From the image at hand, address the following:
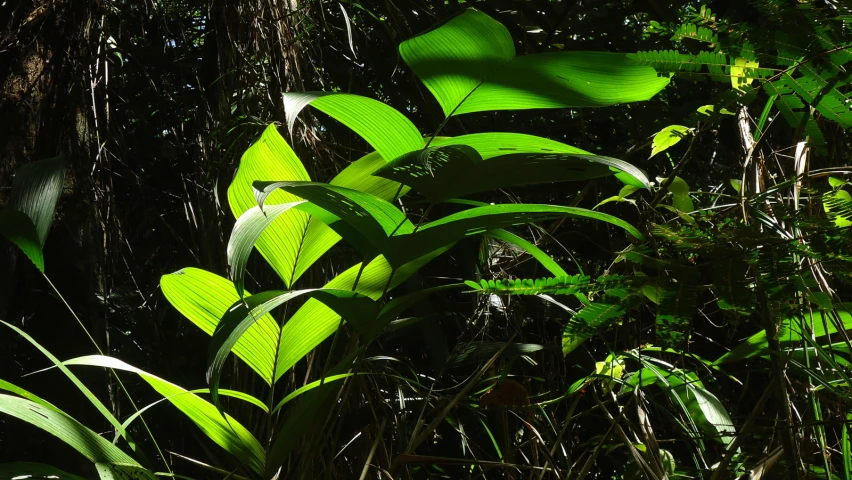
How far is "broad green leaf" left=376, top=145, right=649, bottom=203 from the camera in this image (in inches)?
21.5

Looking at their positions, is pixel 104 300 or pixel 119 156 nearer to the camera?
pixel 104 300

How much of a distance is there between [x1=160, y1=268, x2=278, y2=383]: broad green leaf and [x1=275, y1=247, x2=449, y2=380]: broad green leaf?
0.06 ft

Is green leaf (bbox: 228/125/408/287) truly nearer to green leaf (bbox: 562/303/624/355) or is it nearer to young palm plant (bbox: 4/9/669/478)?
young palm plant (bbox: 4/9/669/478)

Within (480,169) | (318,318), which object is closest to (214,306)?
(318,318)

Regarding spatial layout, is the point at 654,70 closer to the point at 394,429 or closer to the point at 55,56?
the point at 394,429

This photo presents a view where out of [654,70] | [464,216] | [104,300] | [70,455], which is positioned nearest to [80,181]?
[104,300]

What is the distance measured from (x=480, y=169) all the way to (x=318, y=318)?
25 centimetres

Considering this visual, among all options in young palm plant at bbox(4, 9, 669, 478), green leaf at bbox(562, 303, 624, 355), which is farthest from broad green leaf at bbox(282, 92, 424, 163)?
green leaf at bbox(562, 303, 624, 355)

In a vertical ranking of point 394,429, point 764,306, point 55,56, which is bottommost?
point 394,429

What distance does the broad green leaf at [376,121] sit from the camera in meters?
0.59

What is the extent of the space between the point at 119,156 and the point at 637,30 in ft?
3.87

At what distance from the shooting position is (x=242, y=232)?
0.49m

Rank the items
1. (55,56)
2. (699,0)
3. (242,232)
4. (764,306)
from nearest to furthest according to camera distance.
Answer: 1. (242,232)
2. (764,306)
3. (55,56)
4. (699,0)

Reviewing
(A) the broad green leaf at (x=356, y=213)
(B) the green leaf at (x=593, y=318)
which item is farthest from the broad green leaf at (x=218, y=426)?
(B) the green leaf at (x=593, y=318)
